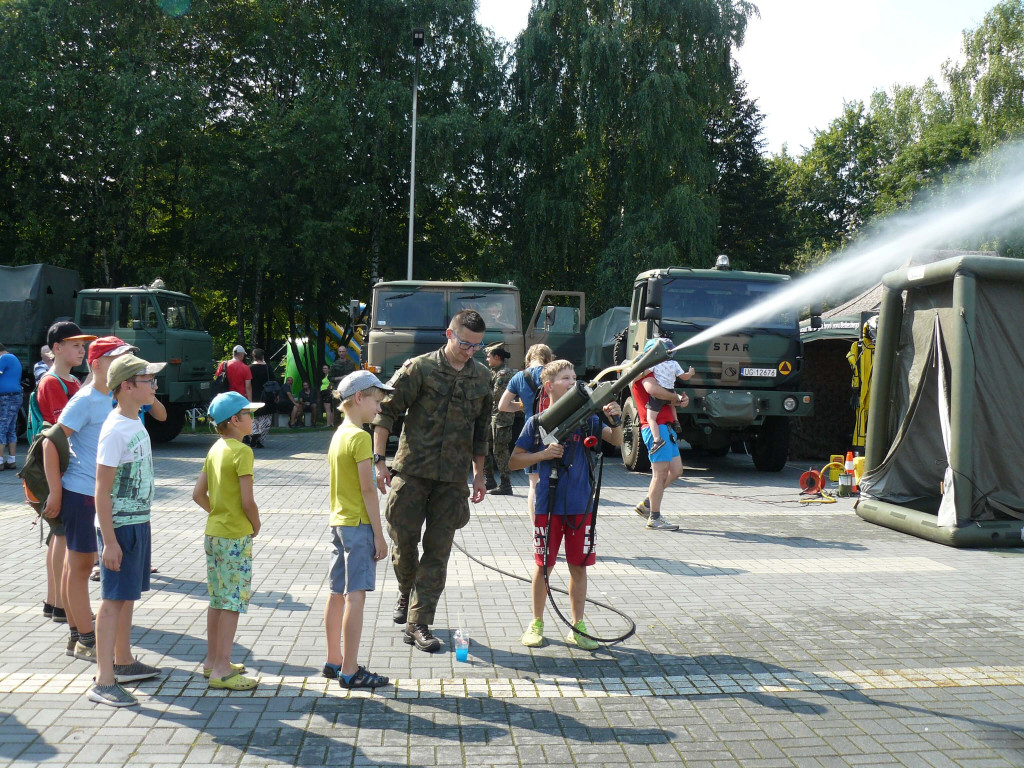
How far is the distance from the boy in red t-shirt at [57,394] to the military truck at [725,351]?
830 cm

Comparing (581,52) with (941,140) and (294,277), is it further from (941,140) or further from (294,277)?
(941,140)

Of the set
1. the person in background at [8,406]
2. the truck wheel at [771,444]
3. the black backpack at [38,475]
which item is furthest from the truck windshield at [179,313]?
the black backpack at [38,475]

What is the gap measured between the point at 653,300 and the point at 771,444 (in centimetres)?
354

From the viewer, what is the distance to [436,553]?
17.6 ft

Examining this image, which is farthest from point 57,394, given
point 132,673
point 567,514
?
point 567,514

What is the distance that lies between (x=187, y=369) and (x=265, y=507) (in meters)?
7.59

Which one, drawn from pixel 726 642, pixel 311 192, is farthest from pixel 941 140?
pixel 726 642

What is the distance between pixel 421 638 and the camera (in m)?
5.27

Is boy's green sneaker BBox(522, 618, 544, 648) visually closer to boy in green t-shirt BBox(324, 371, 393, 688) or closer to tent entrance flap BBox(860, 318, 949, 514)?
boy in green t-shirt BBox(324, 371, 393, 688)

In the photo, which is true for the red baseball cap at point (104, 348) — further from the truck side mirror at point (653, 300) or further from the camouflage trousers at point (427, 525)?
the truck side mirror at point (653, 300)

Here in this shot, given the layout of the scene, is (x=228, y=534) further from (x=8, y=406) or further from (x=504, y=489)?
(x=8, y=406)

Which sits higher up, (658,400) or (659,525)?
(658,400)

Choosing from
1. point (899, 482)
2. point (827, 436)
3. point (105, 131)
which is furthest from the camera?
point (105, 131)

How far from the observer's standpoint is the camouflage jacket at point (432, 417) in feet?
17.5
